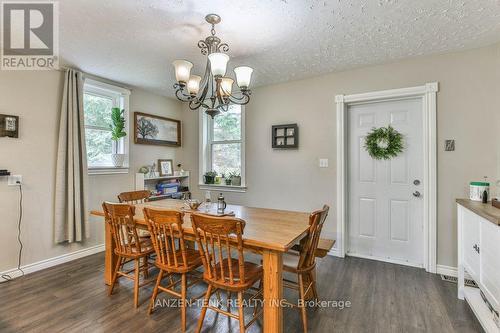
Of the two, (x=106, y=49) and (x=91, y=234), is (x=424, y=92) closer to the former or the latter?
(x=106, y=49)

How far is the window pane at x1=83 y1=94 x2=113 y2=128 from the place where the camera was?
3.39m

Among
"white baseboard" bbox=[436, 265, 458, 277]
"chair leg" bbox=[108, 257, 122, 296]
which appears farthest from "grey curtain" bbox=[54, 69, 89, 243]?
"white baseboard" bbox=[436, 265, 458, 277]

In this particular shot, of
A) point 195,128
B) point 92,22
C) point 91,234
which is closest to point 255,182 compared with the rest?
point 195,128

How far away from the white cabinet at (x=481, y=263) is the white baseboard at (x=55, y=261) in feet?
13.2

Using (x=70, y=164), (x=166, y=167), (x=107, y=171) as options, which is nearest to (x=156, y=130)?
(x=166, y=167)

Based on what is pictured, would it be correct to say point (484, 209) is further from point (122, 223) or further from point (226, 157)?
point (226, 157)

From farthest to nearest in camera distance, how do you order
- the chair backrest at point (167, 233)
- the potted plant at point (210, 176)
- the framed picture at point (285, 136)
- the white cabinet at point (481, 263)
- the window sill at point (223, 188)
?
the potted plant at point (210, 176), the window sill at point (223, 188), the framed picture at point (285, 136), the chair backrest at point (167, 233), the white cabinet at point (481, 263)

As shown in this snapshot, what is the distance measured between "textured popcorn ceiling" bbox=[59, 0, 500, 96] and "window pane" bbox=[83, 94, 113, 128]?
511 millimetres

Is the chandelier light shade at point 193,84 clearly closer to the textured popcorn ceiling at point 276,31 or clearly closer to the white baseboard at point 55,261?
the textured popcorn ceiling at point 276,31

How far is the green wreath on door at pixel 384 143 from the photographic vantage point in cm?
303

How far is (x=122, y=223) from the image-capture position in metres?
2.17

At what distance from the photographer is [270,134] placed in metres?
3.81

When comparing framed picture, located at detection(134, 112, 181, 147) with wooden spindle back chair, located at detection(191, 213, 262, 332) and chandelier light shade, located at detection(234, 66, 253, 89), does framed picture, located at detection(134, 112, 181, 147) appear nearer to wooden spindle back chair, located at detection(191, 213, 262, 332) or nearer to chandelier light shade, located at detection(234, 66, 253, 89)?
chandelier light shade, located at detection(234, 66, 253, 89)

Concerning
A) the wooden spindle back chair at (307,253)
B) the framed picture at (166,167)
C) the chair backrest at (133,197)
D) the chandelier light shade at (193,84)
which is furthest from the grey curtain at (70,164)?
the wooden spindle back chair at (307,253)
